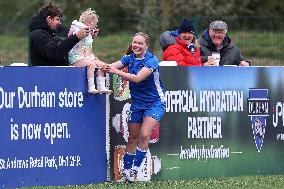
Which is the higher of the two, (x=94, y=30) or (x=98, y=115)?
(x=94, y=30)

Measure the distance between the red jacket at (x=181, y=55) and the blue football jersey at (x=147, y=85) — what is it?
3.24 ft

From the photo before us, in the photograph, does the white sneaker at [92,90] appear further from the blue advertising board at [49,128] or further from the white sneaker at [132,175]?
the white sneaker at [132,175]

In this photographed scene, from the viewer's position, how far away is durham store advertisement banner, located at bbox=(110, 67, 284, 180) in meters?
14.4

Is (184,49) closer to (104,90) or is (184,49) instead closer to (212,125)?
(212,125)

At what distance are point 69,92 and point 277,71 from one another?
122 inches

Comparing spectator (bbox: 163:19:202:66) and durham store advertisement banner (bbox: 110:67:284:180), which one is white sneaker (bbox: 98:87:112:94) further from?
spectator (bbox: 163:19:202:66)

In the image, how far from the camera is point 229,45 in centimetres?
1584

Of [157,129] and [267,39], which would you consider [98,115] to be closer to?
[157,129]

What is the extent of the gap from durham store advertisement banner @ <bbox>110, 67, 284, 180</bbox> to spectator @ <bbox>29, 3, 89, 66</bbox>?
83cm

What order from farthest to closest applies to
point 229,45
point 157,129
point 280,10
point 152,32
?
1. point 280,10
2. point 152,32
3. point 229,45
4. point 157,129

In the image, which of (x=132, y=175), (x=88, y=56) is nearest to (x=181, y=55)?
(x=88, y=56)

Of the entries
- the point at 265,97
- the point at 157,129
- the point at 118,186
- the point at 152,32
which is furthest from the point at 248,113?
the point at 152,32

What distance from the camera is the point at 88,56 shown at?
13984 mm

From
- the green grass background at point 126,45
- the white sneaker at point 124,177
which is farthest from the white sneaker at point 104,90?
the green grass background at point 126,45
